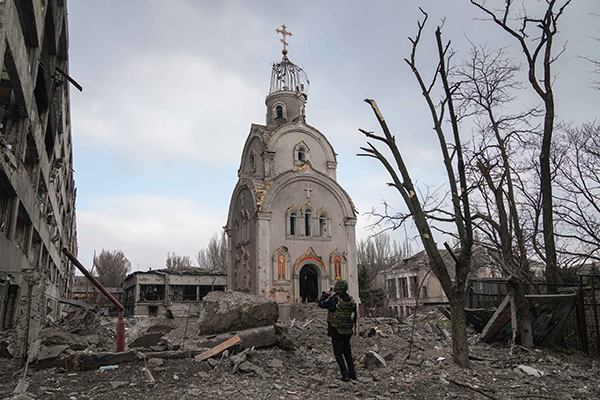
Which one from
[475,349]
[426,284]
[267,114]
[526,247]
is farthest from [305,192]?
[426,284]

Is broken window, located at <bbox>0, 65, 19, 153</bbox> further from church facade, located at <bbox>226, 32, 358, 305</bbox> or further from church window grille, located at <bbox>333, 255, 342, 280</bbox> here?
church window grille, located at <bbox>333, 255, 342, 280</bbox>

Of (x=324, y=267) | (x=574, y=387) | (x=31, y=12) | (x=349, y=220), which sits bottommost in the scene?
(x=574, y=387)

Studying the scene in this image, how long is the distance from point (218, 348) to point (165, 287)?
28654mm

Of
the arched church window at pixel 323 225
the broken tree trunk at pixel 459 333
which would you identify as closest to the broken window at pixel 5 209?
the broken tree trunk at pixel 459 333

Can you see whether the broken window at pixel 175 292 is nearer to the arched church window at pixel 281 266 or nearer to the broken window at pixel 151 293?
the broken window at pixel 151 293

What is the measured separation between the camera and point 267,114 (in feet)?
93.5

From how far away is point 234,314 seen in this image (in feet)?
35.1

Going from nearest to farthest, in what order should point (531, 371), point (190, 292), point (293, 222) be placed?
point (531, 371), point (293, 222), point (190, 292)

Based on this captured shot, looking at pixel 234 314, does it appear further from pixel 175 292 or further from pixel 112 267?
pixel 112 267

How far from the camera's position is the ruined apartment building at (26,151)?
331 inches

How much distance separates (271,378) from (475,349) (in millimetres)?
5985

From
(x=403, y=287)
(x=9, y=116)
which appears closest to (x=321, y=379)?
(x=9, y=116)

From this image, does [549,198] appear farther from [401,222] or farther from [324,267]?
[324,267]

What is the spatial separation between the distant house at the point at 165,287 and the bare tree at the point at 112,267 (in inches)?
1064
